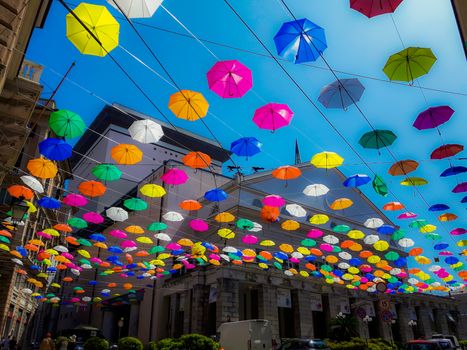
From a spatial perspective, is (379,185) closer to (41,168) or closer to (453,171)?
(453,171)

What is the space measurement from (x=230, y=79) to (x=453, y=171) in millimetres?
10164

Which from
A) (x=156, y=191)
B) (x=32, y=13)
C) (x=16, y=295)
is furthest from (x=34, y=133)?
(x=32, y=13)

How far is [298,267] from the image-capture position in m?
→ 31.8

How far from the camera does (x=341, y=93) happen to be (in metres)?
10.8

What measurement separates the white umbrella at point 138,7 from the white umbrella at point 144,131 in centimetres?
513

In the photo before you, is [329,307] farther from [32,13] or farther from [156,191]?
[32,13]

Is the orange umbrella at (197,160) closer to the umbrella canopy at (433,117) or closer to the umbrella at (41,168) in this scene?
the umbrella at (41,168)

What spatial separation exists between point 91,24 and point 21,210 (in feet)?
24.8

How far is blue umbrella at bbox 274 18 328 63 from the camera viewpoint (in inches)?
335

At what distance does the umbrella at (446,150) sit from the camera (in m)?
12.4

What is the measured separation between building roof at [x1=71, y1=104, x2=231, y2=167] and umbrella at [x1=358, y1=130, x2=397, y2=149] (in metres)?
39.6

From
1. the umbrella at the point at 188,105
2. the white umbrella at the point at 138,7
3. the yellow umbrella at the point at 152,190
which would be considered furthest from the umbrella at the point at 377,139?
the yellow umbrella at the point at 152,190

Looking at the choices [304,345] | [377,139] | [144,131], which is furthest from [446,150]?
[144,131]

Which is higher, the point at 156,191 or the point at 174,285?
the point at 156,191
